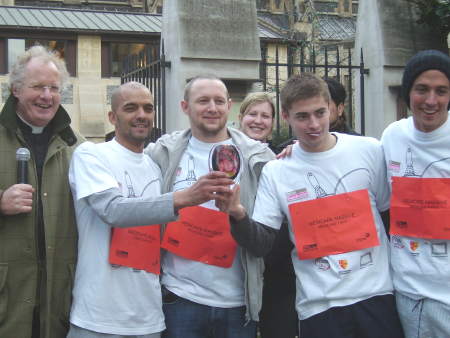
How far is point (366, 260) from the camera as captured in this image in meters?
2.97

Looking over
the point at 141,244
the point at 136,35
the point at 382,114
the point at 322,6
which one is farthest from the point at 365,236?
the point at 322,6

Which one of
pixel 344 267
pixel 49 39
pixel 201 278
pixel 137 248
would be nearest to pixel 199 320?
pixel 201 278

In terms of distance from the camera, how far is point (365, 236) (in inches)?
117

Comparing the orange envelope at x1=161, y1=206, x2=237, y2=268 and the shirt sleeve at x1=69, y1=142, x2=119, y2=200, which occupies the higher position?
the shirt sleeve at x1=69, y1=142, x2=119, y2=200

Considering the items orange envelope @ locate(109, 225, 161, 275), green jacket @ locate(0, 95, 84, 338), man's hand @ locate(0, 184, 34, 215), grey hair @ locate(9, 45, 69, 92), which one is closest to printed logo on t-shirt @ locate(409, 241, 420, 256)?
orange envelope @ locate(109, 225, 161, 275)

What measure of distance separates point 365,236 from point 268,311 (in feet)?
2.90

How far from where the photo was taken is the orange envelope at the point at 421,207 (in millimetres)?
2836

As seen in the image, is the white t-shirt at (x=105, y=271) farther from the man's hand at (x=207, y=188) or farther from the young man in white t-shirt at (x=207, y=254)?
the man's hand at (x=207, y=188)

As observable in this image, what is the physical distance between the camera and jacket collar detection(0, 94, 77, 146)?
3172 millimetres

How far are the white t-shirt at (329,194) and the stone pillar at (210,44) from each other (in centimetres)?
333

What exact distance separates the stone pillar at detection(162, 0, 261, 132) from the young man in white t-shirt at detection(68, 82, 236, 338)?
3089 millimetres

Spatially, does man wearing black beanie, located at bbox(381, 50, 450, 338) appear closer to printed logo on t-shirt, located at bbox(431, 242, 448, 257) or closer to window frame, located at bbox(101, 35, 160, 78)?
printed logo on t-shirt, located at bbox(431, 242, 448, 257)

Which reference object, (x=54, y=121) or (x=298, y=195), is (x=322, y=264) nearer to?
(x=298, y=195)

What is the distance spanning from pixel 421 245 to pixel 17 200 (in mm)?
1942
